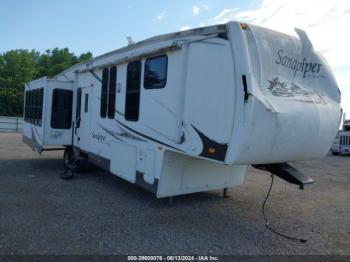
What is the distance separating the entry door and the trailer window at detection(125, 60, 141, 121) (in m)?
2.09

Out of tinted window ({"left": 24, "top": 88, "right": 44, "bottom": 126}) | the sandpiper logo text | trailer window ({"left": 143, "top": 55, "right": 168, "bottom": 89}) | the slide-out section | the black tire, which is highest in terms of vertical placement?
the sandpiper logo text

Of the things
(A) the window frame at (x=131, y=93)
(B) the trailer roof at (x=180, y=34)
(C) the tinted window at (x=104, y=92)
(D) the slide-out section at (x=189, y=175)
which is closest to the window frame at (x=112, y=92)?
(C) the tinted window at (x=104, y=92)

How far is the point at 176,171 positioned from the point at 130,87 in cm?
195

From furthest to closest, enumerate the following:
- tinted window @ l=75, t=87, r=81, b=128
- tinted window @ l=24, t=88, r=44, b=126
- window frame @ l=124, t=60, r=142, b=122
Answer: tinted window @ l=24, t=88, r=44, b=126 → tinted window @ l=75, t=87, r=81, b=128 → window frame @ l=124, t=60, r=142, b=122

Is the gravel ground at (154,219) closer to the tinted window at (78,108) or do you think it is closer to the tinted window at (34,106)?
the tinted window at (78,108)

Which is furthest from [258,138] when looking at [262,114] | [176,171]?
[176,171]

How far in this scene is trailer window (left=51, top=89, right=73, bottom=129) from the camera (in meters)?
9.99

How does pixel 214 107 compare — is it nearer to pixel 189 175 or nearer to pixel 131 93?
pixel 189 175

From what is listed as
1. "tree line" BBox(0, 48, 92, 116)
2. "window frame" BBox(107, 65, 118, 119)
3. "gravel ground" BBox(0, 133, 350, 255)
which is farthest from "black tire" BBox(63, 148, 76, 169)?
"tree line" BBox(0, 48, 92, 116)

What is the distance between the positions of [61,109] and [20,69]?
1436 inches

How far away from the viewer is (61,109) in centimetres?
1008

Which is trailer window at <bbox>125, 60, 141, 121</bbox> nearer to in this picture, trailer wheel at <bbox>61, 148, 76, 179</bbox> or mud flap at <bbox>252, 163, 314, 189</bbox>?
mud flap at <bbox>252, 163, 314, 189</bbox>

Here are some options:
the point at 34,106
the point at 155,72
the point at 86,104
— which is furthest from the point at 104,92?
the point at 34,106

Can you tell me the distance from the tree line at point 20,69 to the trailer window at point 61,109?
110 ft
